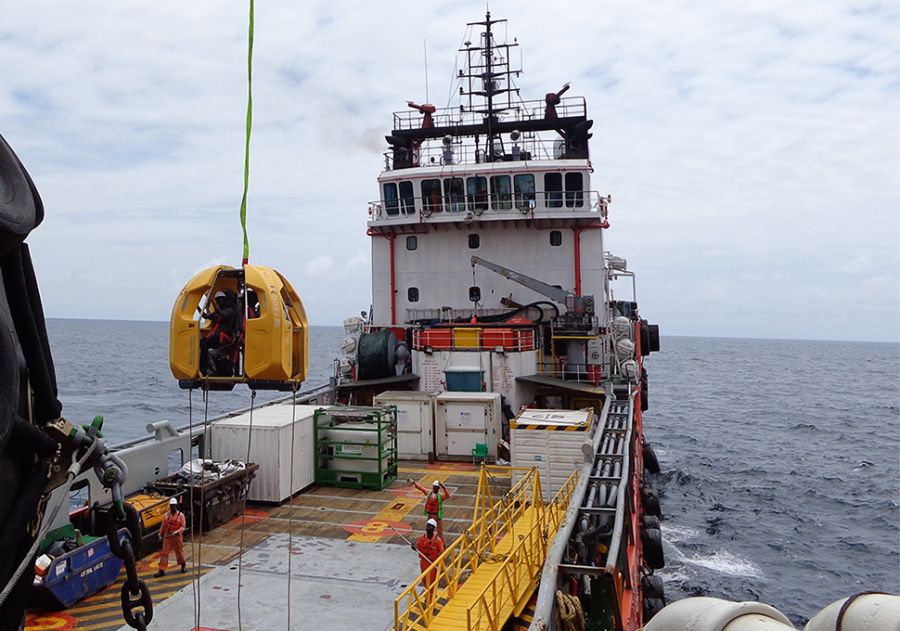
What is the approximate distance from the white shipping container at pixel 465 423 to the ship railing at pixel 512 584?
672 centimetres

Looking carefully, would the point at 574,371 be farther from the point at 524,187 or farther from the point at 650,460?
the point at 650,460

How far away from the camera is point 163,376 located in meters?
78.9

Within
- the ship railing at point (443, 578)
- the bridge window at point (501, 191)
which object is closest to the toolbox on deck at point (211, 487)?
the ship railing at point (443, 578)

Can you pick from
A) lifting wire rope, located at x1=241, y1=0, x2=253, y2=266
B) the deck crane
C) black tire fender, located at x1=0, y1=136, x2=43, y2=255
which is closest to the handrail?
the deck crane

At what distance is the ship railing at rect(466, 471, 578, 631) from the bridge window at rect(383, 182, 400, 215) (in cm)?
1484

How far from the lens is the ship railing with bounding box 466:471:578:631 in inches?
290

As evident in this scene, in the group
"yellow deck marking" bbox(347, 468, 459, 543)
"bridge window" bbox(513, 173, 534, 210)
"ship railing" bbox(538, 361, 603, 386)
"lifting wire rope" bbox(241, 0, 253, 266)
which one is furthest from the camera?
"bridge window" bbox(513, 173, 534, 210)

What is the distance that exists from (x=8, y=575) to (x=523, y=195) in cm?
2053

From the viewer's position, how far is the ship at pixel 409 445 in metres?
5.38

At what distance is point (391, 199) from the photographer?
23.4 metres

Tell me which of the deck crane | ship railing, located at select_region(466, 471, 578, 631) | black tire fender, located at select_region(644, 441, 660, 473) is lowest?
black tire fender, located at select_region(644, 441, 660, 473)

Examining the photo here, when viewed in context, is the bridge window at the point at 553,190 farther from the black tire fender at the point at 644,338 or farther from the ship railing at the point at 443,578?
the ship railing at the point at 443,578

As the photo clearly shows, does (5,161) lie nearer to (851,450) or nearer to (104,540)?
(104,540)

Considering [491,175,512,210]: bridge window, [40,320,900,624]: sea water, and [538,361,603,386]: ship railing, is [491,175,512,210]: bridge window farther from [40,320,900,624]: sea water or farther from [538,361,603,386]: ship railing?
[40,320,900,624]: sea water
